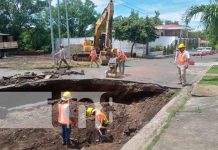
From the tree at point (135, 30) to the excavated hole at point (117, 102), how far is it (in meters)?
27.6

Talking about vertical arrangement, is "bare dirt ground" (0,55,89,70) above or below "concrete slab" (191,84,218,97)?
below

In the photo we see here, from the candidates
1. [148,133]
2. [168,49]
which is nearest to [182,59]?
[148,133]

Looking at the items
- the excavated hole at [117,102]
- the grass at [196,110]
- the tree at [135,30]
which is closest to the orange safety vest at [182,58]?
the excavated hole at [117,102]

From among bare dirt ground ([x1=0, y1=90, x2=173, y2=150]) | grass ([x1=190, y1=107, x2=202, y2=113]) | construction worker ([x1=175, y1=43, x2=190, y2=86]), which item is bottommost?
bare dirt ground ([x1=0, y1=90, x2=173, y2=150])

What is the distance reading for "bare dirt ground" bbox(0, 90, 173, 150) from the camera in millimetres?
10617

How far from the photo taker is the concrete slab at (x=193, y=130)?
7016mm

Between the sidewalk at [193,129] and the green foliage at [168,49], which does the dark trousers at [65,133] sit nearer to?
the sidewalk at [193,129]

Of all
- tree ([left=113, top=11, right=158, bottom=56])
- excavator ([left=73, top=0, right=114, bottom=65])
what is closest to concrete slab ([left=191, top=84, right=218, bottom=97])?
excavator ([left=73, top=0, right=114, bottom=65])

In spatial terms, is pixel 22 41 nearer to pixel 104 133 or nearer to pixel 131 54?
pixel 131 54

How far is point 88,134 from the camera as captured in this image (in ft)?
38.5

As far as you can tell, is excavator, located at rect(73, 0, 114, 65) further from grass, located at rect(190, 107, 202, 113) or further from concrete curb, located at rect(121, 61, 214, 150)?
grass, located at rect(190, 107, 202, 113)

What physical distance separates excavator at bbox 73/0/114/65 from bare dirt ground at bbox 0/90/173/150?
1408 cm

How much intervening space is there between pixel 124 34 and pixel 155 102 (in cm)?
3147

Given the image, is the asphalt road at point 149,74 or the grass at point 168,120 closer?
the grass at point 168,120
